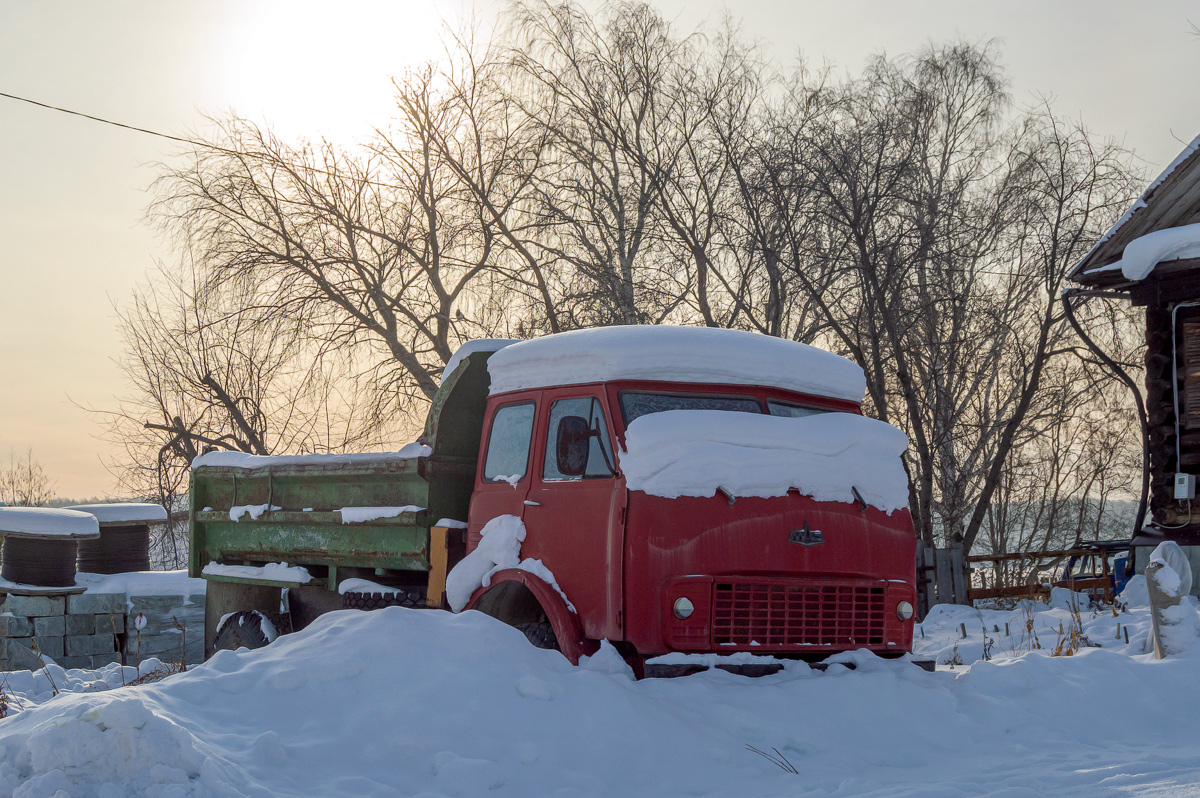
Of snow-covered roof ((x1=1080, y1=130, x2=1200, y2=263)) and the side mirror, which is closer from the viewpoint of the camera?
the side mirror

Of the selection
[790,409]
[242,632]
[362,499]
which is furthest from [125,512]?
[790,409]

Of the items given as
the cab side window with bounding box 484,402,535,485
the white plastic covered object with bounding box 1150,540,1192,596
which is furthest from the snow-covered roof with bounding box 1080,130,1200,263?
the cab side window with bounding box 484,402,535,485

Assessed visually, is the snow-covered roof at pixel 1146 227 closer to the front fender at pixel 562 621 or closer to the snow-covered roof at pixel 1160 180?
the snow-covered roof at pixel 1160 180

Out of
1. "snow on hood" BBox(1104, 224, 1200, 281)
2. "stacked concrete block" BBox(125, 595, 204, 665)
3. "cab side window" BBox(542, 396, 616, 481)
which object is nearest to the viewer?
"cab side window" BBox(542, 396, 616, 481)

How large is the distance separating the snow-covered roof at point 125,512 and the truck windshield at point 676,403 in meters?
10.6

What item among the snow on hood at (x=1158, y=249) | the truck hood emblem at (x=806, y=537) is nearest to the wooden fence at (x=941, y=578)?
the snow on hood at (x=1158, y=249)

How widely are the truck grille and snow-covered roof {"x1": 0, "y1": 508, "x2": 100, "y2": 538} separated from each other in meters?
10.5

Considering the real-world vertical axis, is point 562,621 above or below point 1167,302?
below

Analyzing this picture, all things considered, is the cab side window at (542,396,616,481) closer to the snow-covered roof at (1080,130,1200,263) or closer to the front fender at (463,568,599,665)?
the front fender at (463,568,599,665)

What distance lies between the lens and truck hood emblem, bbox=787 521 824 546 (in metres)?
5.60

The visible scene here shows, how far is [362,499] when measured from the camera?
7305mm

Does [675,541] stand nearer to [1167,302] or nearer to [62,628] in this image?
[1167,302]

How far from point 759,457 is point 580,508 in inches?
39.5

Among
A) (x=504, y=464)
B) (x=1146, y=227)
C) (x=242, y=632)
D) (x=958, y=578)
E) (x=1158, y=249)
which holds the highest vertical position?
(x=1146, y=227)
